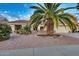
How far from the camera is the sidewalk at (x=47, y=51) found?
3.90m

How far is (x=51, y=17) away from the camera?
391 cm

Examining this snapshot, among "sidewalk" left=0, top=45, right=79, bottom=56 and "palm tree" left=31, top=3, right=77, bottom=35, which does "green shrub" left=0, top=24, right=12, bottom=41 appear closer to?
"sidewalk" left=0, top=45, right=79, bottom=56

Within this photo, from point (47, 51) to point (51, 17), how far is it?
0.39 meters

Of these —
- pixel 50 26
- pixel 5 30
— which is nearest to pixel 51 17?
pixel 50 26

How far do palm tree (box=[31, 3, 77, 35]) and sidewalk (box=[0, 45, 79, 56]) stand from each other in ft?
0.63

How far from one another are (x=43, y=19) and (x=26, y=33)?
0.82 ft

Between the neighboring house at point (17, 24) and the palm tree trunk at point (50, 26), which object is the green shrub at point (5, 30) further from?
the palm tree trunk at point (50, 26)

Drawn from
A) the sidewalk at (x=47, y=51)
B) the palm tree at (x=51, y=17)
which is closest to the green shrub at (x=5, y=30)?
the sidewalk at (x=47, y=51)

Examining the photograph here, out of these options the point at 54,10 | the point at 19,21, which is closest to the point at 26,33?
the point at 19,21

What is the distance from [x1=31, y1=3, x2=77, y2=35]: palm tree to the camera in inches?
153

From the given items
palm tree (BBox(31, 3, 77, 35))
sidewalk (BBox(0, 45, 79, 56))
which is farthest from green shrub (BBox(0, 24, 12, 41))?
palm tree (BBox(31, 3, 77, 35))

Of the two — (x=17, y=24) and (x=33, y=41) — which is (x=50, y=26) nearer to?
(x=33, y=41)

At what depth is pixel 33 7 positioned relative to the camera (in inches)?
153

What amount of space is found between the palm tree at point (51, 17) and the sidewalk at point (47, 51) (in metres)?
0.19
